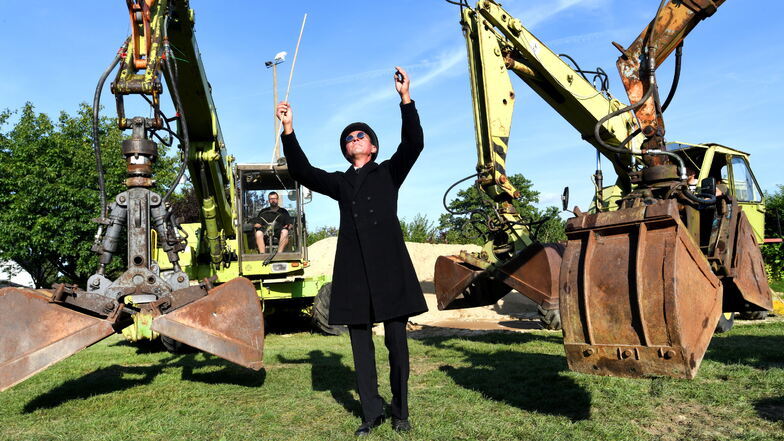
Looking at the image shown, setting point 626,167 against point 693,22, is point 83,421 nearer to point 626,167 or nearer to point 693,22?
point 693,22

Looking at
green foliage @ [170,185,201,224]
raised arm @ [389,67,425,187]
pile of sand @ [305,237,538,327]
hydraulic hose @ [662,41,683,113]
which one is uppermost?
green foliage @ [170,185,201,224]

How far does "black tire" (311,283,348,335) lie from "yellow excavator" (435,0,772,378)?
3.33 meters

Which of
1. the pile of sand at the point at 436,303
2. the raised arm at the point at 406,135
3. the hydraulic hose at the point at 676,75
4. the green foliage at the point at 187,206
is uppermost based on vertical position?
the green foliage at the point at 187,206

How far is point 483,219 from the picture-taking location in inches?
313

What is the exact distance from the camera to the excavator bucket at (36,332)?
4309 mm

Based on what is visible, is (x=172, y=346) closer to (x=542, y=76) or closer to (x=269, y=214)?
(x=269, y=214)

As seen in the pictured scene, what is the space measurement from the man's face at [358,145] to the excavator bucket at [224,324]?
4.88 feet

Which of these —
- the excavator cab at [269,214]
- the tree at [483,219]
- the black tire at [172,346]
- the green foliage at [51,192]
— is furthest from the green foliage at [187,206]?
the black tire at [172,346]

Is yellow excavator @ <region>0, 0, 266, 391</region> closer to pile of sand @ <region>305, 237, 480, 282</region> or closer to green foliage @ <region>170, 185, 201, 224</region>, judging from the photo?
pile of sand @ <region>305, 237, 480, 282</region>

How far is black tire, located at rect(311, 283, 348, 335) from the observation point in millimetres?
10195

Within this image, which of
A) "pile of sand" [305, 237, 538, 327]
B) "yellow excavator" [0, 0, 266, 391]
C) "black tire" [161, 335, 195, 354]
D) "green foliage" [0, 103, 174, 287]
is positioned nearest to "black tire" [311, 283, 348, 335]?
"black tire" [161, 335, 195, 354]

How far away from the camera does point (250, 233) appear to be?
10484 millimetres

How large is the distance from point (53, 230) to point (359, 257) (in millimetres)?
17795

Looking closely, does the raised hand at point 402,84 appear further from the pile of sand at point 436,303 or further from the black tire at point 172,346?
the pile of sand at point 436,303
